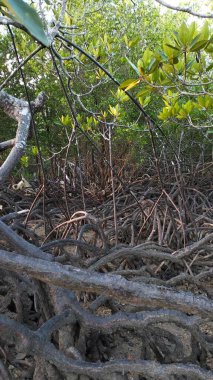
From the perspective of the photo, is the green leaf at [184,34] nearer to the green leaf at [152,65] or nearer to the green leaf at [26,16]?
the green leaf at [152,65]

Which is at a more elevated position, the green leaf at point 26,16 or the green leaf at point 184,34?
the green leaf at point 184,34

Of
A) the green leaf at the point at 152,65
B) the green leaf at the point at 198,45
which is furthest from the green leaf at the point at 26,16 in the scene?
the green leaf at the point at 152,65

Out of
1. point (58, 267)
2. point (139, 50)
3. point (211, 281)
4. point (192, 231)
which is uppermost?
point (139, 50)

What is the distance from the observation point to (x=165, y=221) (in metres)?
2.35

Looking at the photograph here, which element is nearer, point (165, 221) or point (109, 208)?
point (165, 221)

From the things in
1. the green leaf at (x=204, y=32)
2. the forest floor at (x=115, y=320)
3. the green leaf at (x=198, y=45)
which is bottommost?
the forest floor at (x=115, y=320)

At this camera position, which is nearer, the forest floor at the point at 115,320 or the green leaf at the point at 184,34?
the forest floor at the point at 115,320

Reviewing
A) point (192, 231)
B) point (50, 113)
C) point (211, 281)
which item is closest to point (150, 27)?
point (50, 113)

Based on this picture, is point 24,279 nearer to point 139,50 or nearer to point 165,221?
point 165,221

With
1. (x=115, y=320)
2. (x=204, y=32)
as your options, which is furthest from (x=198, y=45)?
(x=115, y=320)

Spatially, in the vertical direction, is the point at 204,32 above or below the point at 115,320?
above

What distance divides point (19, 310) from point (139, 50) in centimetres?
450

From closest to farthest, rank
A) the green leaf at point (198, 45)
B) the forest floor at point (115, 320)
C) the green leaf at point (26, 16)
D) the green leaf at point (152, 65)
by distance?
the green leaf at point (26, 16)
the forest floor at point (115, 320)
the green leaf at point (198, 45)
the green leaf at point (152, 65)

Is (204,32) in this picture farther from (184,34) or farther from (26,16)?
(26,16)
